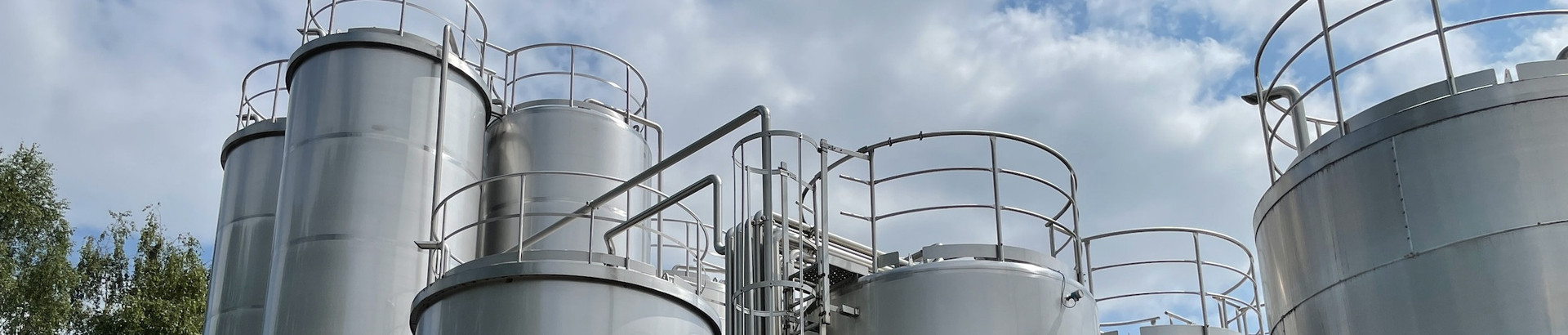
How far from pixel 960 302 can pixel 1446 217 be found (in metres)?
3.35

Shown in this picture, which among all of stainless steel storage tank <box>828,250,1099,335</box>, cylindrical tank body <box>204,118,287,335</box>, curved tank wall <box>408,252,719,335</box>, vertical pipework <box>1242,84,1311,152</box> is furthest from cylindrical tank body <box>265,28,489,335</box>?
vertical pipework <box>1242,84,1311,152</box>

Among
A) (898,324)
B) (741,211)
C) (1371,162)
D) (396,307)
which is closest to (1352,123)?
(1371,162)

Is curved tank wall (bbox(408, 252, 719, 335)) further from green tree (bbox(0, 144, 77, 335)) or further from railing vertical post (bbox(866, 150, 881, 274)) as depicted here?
green tree (bbox(0, 144, 77, 335))

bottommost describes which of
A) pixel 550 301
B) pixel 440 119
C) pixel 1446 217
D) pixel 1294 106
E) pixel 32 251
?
pixel 550 301

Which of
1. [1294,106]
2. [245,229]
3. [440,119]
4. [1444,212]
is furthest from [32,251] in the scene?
[1444,212]

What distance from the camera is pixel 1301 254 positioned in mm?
9469

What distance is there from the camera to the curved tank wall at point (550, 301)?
9609 mm

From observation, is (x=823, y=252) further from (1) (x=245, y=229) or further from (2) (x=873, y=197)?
(1) (x=245, y=229)

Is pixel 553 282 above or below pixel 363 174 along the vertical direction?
below

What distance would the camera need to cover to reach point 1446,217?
27.1ft

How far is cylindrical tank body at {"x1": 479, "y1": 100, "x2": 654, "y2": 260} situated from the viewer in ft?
48.6

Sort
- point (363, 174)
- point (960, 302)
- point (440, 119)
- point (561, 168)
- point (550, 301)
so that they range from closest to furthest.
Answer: point (550, 301) < point (960, 302) < point (363, 174) < point (440, 119) < point (561, 168)

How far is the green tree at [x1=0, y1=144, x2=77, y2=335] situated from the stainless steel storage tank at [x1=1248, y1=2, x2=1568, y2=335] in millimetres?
25284

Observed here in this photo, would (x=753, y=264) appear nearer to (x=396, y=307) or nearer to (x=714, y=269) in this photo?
(x=396, y=307)
